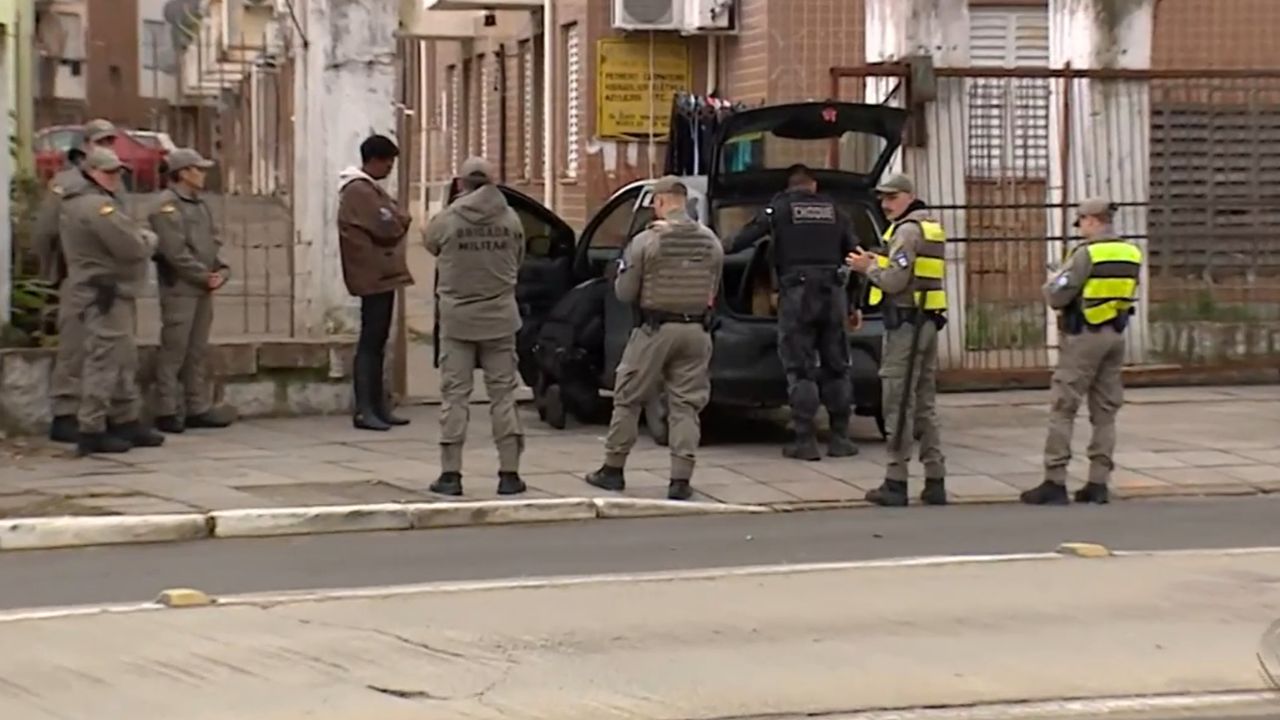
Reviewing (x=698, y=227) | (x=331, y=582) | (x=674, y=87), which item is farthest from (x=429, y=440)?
(x=674, y=87)

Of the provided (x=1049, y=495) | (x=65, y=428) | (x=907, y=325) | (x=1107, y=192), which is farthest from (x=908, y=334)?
(x=1107, y=192)

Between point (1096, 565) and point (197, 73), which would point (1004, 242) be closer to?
point (1096, 565)

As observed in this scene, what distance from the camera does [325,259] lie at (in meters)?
15.1

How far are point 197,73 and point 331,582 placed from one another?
66.1 feet

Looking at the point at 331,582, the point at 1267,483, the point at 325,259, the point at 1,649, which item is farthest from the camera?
the point at 325,259

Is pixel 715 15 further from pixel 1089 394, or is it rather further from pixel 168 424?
pixel 1089 394

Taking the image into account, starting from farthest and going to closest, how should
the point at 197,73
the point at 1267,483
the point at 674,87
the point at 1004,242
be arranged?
the point at 197,73, the point at 674,87, the point at 1004,242, the point at 1267,483

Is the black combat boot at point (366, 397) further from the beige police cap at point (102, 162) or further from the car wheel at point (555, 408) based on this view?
the beige police cap at point (102, 162)

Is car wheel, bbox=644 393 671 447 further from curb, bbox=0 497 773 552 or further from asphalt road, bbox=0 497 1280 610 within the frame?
asphalt road, bbox=0 497 1280 610

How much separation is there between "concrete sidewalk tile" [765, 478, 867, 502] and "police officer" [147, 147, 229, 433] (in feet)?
13.2

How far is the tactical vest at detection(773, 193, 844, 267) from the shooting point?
13.2 metres

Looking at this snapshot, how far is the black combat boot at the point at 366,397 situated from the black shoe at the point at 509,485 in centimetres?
265

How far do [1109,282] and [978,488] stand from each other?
1.53m

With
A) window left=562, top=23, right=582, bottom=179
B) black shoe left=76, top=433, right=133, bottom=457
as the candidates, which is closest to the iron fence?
black shoe left=76, top=433, right=133, bottom=457
